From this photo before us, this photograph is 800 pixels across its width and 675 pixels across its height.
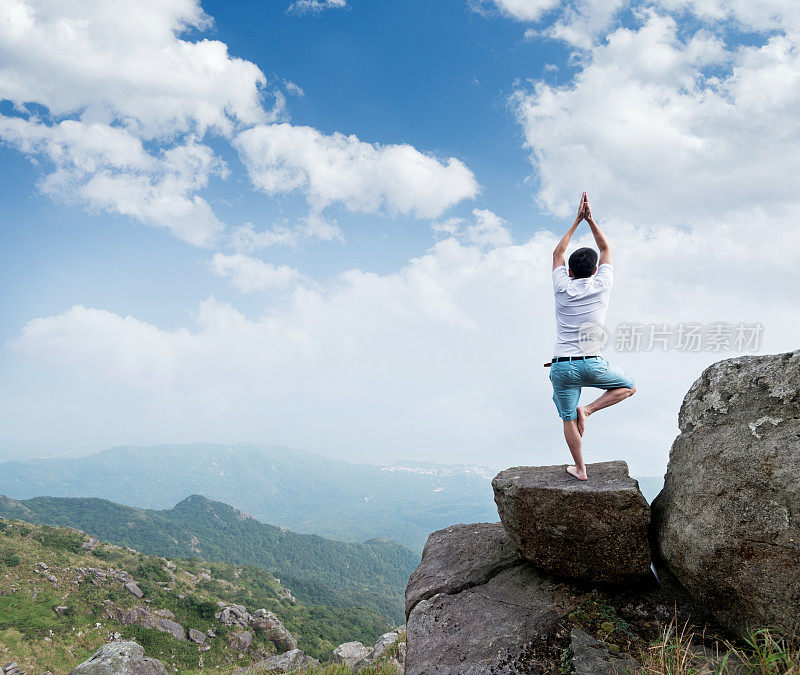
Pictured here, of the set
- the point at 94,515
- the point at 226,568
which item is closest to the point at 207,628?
the point at 226,568

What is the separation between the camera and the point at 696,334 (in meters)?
7.64

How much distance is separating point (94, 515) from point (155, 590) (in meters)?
146

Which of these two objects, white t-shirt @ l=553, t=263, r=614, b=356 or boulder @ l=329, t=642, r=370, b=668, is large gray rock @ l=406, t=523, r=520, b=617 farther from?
boulder @ l=329, t=642, r=370, b=668

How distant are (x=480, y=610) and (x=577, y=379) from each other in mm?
3948

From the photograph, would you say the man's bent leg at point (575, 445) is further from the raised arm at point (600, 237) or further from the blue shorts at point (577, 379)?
the raised arm at point (600, 237)

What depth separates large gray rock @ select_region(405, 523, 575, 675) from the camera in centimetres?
600

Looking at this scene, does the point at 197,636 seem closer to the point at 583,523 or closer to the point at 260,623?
the point at 260,623

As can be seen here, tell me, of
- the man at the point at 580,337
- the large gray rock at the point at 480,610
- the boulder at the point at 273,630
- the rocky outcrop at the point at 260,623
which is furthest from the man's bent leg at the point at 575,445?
the rocky outcrop at the point at 260,623

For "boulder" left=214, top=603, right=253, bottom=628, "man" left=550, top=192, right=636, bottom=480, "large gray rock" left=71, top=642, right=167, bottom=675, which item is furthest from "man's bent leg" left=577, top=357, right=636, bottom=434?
"boulder" left=214, top=603, right=253, bottom=628

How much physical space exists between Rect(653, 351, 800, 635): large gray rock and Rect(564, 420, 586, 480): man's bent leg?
3.91 ft

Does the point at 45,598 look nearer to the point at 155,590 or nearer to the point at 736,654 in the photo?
the point at 155,590

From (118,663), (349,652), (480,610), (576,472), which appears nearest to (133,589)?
(349,652)

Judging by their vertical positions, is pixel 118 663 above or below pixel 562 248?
below

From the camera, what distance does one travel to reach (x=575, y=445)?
7.04m
